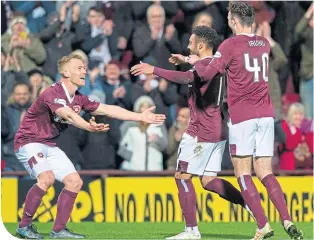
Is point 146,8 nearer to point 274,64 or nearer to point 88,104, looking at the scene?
point 274,64

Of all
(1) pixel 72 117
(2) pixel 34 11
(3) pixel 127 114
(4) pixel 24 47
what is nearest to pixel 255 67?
(3) pixel 127 114

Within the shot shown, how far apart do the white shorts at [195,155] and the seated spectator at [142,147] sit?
3997 millimetres

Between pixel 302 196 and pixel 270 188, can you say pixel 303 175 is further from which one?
pixel 270 188

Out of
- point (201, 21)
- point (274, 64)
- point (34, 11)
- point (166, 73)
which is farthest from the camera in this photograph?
point (34, 11)

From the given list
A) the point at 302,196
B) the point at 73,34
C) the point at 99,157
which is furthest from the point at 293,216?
the point at 73,34

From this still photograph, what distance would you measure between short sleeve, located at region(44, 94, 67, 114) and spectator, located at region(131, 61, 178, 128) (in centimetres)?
462

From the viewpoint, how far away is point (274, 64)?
52.6ft

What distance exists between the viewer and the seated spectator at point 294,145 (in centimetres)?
1558

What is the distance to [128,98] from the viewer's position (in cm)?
1590

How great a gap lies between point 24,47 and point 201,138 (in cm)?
562

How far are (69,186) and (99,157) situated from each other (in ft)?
14.1

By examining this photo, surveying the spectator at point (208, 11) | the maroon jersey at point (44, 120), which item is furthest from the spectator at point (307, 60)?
the maroon jersey at point (44, 120)

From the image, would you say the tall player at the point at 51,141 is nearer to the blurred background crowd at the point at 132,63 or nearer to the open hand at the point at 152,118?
the open hand at the point at 152,118

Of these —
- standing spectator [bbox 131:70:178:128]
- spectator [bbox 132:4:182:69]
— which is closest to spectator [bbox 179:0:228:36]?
spectator [bbox 132:4:182:69]
